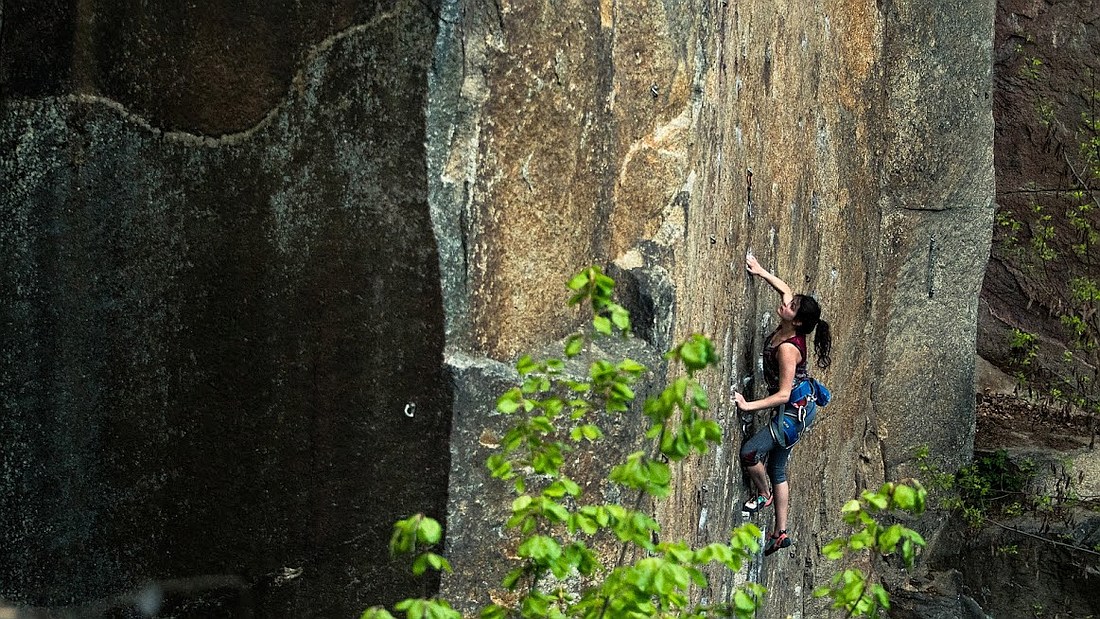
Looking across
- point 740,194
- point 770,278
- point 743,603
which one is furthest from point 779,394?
point 743,603

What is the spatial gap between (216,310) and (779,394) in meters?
2.17

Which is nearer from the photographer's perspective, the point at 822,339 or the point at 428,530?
the point at 428,530

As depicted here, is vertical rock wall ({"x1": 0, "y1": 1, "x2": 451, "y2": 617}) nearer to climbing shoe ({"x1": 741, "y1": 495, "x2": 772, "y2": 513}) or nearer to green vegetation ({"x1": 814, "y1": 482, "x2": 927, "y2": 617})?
green vegetation ({"x1": 814, "y1": 482, "x2": 927, "y2": 617})

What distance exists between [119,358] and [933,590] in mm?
5072

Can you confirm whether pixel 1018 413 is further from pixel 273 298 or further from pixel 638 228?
pixel 273 298

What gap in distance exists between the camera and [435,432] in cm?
252

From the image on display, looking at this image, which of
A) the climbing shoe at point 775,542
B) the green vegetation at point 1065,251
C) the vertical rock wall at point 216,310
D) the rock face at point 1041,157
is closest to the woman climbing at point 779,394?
the climbing shoe at point 775,542

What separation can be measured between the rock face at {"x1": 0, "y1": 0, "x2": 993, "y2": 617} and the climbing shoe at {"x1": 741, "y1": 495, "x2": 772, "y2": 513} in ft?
4.58

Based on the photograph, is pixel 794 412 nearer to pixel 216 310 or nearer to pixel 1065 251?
pixel 216 310

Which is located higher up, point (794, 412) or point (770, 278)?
point (770, 278)

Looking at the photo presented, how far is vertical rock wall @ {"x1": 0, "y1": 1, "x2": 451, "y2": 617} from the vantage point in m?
2.54

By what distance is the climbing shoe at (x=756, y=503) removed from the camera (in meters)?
4.55

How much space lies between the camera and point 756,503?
181 inches

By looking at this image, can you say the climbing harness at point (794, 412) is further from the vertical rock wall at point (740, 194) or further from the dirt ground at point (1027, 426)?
the dirt ground at point (1027, 426)
